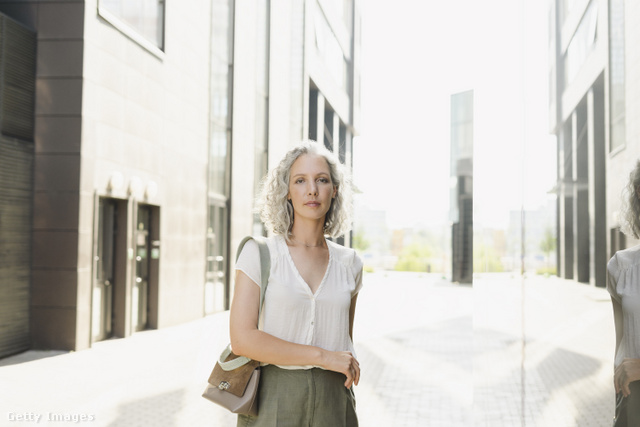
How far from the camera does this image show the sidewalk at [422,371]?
76.9 inches

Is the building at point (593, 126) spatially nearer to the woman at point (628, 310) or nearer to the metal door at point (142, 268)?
the woman at point (628, 310)

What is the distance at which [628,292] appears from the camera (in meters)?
1.57

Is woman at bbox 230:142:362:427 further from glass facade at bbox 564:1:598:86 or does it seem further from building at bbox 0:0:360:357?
building at bbox 0:0:360:357

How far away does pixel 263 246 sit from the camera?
163 centimetres

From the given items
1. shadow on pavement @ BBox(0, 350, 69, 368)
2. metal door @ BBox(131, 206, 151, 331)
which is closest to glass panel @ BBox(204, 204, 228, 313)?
metal door @ BBox(131, 206, 151, 331)

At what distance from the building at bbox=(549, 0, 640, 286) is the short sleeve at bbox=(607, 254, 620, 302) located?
0.03m

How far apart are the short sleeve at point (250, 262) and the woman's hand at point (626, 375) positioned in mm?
925

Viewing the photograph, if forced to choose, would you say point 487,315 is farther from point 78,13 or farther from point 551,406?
point 78,13

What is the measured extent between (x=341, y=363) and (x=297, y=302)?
0.19 meters

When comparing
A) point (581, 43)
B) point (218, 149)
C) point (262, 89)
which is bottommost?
point (581, 43)

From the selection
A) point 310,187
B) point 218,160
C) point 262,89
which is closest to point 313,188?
point 310,187

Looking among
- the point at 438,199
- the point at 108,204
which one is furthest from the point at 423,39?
the point at 438,199

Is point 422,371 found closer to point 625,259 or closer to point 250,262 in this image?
point 625,259

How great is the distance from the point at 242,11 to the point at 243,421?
365 inches
